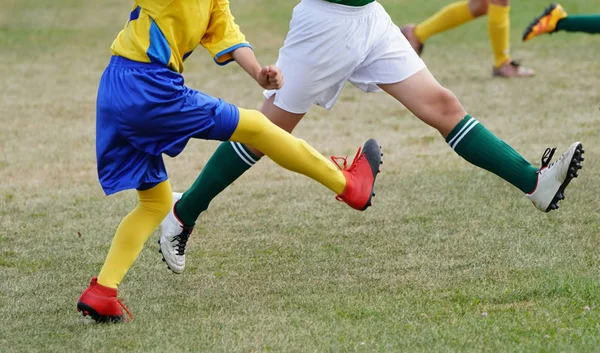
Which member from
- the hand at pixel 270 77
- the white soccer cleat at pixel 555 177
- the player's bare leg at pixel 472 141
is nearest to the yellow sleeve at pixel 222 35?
the hand at pixel 270 77

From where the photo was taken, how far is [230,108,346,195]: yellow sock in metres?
3.94

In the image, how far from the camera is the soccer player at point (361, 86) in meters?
4.49

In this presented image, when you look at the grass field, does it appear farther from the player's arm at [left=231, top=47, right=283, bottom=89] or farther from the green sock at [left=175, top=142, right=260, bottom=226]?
the player's arm at [left=231, top=47, right=283, bottom=89]

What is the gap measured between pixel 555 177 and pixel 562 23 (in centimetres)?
395

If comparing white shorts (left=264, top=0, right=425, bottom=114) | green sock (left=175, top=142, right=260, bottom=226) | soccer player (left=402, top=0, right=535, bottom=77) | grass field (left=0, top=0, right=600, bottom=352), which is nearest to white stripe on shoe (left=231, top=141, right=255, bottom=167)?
green sock (left=175, top=142, right=260, bottom=226)

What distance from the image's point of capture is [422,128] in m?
8.12

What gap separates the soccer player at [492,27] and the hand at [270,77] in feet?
20.3

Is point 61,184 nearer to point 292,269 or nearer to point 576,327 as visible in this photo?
point 292,269

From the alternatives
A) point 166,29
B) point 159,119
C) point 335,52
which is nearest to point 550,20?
point 335,52

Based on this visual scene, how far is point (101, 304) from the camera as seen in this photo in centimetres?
398

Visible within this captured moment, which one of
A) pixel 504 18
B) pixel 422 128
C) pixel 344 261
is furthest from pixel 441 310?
pixel 504 18

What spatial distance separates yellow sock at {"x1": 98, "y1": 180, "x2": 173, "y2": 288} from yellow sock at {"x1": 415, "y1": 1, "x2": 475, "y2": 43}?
6432 millimetres

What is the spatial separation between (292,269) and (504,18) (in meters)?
5.72

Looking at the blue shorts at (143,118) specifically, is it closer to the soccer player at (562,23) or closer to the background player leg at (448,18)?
the soccer player at (562,23)
